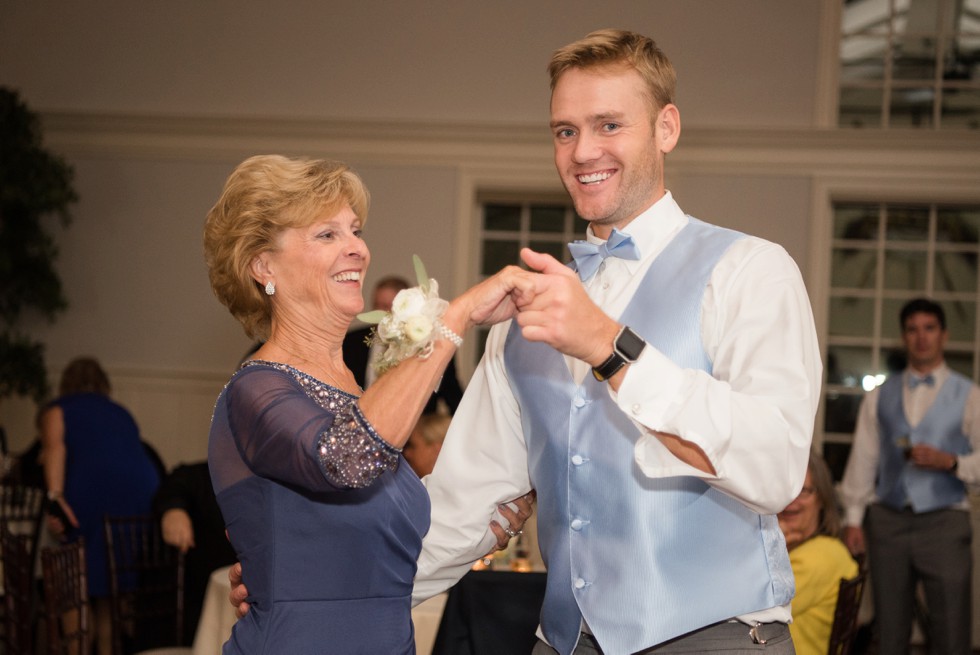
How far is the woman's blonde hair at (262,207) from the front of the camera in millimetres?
1954

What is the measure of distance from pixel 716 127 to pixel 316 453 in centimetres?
559

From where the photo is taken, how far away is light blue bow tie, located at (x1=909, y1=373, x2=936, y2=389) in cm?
524

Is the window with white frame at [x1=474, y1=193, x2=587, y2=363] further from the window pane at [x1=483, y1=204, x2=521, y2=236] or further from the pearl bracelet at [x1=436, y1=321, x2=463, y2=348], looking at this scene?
the pearl bracelet at [x1=436, y1=321, x2=463, y2=348]

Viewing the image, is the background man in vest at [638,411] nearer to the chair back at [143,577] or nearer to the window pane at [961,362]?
the chair back at [143,577]

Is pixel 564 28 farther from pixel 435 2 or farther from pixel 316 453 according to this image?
pixel 316 453

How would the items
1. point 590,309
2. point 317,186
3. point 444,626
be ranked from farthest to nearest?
point 444,626 < point 317,186 < point 590,309

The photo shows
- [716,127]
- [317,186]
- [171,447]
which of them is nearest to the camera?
[317,186]

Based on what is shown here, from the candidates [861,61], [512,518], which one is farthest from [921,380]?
[512,518]

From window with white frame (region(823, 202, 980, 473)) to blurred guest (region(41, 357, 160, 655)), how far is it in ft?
13.5

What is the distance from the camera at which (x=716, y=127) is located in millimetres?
6801

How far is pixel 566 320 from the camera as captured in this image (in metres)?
1.55

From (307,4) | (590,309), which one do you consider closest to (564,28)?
(307,4)

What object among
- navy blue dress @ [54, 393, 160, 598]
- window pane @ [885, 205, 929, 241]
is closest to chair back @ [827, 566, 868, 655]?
navy blue dress @ [54, 393, 160, 598]

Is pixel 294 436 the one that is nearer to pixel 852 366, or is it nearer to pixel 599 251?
pixel 599 251
